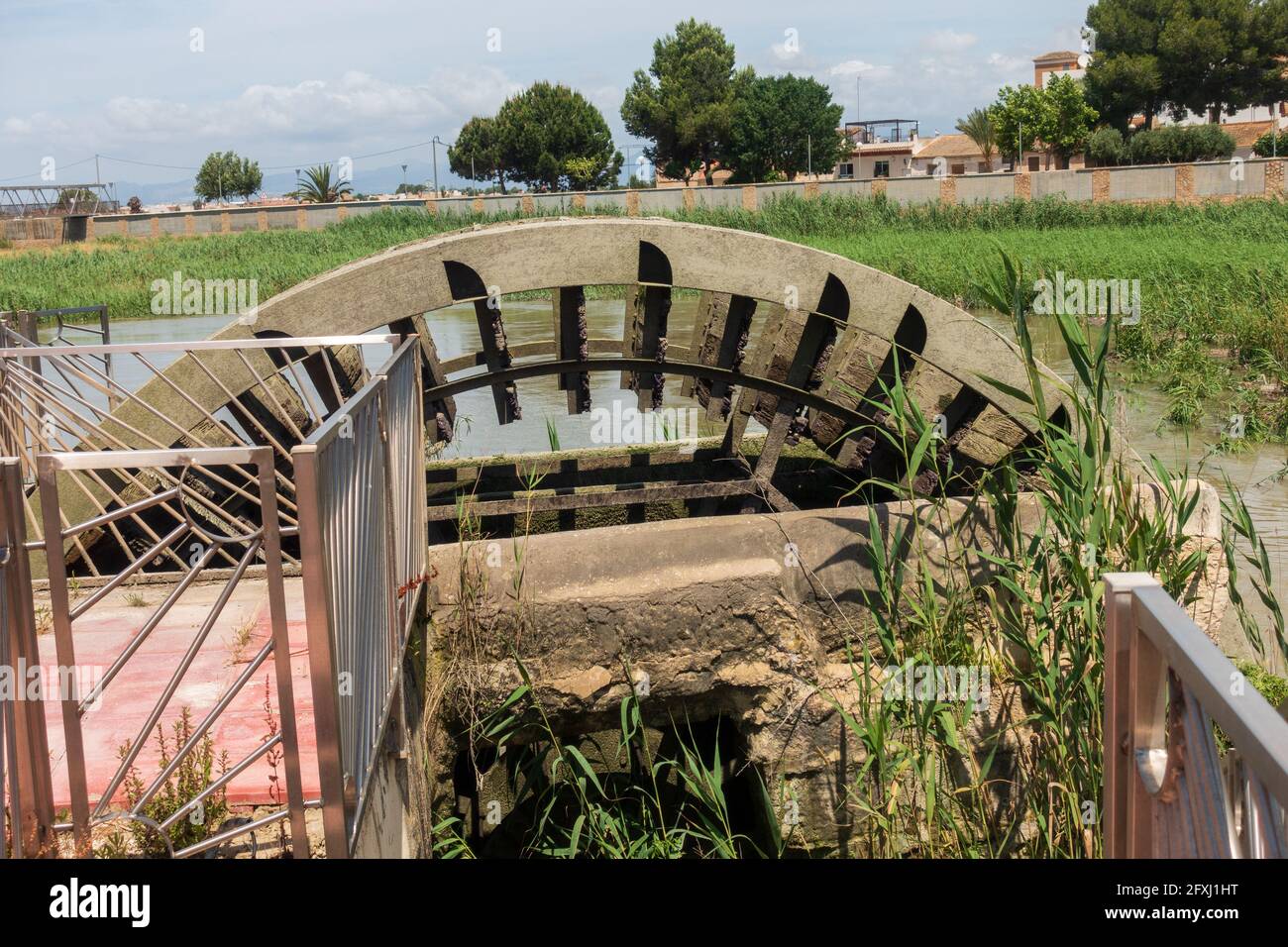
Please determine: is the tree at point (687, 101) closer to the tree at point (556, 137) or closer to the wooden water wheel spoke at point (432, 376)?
the tree at point (556, 137)

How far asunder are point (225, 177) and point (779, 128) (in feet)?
137

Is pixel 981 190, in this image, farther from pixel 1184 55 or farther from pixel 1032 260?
pixel 1184 55

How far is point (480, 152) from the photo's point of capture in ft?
227

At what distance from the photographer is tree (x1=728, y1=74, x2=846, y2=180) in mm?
65375

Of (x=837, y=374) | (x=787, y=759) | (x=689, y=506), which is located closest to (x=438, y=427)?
(x=689, y=506)

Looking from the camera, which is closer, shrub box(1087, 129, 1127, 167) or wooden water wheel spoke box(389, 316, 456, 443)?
wooden water wheel spoke box(389, 316, 456, 443)

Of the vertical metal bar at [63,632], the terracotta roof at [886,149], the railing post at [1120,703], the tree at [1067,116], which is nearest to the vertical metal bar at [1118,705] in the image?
the railing post at [1120,703]

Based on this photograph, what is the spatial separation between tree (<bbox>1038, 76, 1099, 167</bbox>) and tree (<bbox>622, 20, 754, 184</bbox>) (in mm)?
16536

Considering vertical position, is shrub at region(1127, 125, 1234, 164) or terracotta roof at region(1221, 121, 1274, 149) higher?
terracotta roof at region(1221, 121, 1274, 149)

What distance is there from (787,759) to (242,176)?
89.0 m

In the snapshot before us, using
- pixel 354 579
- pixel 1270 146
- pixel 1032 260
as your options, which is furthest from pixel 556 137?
pixel 354 579

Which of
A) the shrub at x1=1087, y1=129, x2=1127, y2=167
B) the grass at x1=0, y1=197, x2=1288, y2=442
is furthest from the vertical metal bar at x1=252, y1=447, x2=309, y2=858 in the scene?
the shrub at x1=1087, y1=129, x2=1127, y2=167

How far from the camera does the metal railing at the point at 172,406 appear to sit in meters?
5.23

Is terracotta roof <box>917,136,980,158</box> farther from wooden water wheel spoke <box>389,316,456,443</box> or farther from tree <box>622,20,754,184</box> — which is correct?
wooden water wheel spoke <box>389,316,456,443</box>
